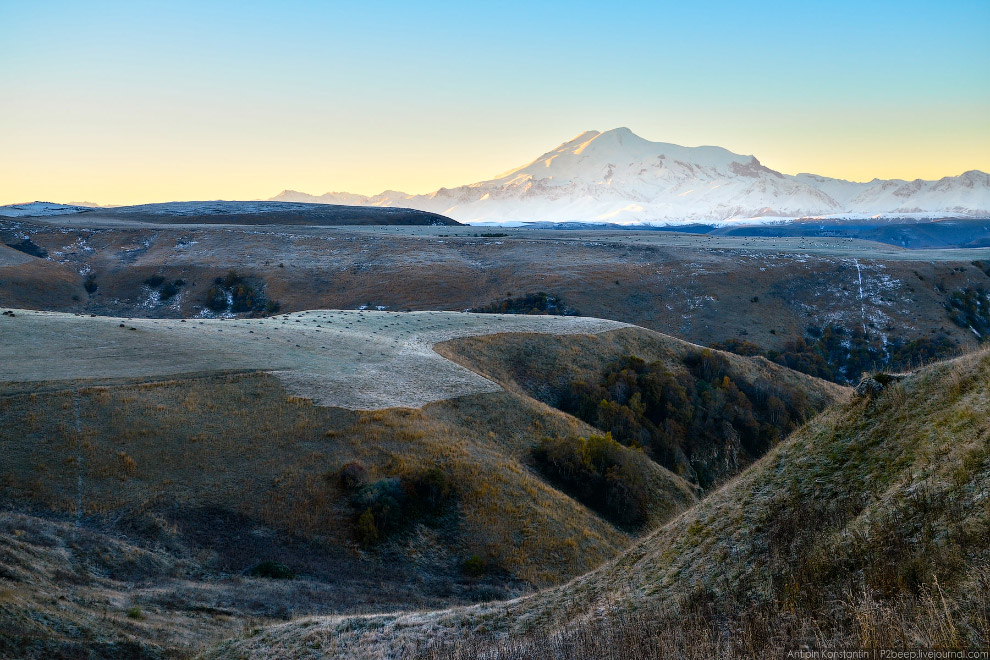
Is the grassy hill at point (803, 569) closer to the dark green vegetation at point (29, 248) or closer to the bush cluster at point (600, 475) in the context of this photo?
the bush cluster at point (600, 475)

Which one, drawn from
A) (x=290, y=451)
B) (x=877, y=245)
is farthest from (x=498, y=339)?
(x=877, y=245)

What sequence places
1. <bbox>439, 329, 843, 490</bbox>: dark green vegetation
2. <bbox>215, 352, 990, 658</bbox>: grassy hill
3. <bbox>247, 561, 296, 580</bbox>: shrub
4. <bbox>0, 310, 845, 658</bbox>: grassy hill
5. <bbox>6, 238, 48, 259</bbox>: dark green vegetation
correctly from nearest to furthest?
<bbox>215, 352, 990, 658</bbox>: grassy hill, <bbox>0, 310, 845, 658</bbox>: grassy hill, <bbox>247, 561, 296, 580</bbox>: shrub, <bbox>439, 329, 843, 490</bbox>: dark green vegetation, <bbox>6, 238, 48, 259</bbox>: dark green vegetation

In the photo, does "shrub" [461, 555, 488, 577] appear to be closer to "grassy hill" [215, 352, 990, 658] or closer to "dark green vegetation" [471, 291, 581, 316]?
"grassy hill" [215, 352, 990, 658]

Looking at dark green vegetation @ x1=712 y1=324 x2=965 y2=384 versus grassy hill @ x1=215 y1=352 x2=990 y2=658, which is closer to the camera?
grassy hill @ x1=215 y1=352 x2=990 y2=658

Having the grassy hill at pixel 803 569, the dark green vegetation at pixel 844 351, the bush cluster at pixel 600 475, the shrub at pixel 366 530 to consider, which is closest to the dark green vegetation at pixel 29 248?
the bush cluster at pixel 600 475

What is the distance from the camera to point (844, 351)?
249 feet

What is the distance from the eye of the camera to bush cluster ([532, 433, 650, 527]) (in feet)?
98.9

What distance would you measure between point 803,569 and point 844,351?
76.9 m

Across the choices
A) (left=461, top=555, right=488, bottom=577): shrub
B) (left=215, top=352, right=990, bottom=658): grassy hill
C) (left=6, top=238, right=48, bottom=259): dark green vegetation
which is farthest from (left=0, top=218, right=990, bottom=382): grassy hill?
(left=215, top=352, right=990, bottom=658): grassy hill

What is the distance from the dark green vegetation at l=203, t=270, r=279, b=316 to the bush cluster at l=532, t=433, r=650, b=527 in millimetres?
60612

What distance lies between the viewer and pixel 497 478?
2762 centimetres

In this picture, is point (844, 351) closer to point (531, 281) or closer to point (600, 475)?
point (531, 281)

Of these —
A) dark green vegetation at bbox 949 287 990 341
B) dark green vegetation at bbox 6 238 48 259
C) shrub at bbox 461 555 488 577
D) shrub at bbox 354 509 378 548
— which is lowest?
shrub at bbox 461 555 488 577

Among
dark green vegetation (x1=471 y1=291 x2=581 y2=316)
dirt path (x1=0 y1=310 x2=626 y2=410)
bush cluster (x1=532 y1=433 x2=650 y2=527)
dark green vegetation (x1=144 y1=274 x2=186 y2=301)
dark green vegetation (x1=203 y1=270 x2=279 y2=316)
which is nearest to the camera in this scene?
bush cluster (x1=532 y1=433 x2=650 y2=527)
